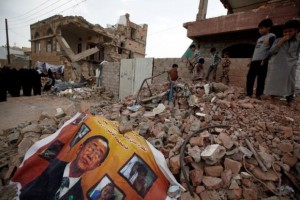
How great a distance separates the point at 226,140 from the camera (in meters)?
2.18

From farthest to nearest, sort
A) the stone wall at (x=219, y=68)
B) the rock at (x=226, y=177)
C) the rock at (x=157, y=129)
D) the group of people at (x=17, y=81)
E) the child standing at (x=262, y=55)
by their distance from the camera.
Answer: the group of people at (x=17, y=81)
the stone wall at (x=219, y=68)
the child standing at (x=262, y=55)
the rock at (x=157, y=129)
the rock at (x=226, y=177)

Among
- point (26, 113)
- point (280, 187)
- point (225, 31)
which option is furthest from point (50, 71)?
point (280, 187)

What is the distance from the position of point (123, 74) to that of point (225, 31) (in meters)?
5.14

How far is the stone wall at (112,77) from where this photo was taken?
9448mm

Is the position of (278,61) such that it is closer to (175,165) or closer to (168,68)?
(175,165)

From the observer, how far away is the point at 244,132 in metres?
2.42

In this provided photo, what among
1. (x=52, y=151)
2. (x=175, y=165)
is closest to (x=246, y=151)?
(x=175, y=165)

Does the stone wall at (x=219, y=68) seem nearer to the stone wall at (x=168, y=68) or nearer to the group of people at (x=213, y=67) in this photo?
the stone wall at (x=168, y=68)

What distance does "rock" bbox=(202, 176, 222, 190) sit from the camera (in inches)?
70.5

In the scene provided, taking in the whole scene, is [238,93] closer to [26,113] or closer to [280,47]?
[280,47]

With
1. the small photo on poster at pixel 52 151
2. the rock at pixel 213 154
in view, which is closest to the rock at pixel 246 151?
the rock at pixel 213 154

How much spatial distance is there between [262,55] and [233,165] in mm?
2468

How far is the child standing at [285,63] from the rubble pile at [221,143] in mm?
312

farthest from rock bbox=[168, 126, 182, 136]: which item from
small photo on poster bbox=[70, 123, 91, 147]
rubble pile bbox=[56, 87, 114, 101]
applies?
rubble pile bbox=[56, 87, 114, 101]
